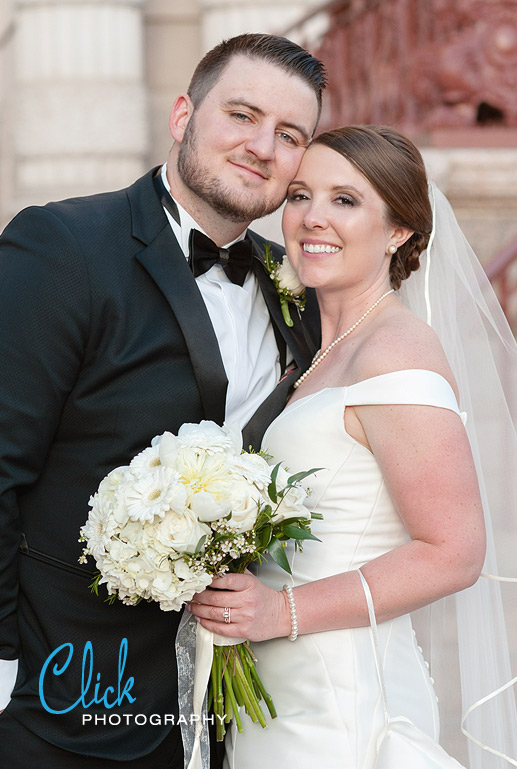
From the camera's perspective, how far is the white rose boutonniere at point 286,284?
3.12 meters

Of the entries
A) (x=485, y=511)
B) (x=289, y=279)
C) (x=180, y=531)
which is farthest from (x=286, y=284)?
(x=180, y=531)

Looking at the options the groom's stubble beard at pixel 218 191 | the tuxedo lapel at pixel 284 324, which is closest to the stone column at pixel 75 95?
the tuxedo lapel at pixel 284 324

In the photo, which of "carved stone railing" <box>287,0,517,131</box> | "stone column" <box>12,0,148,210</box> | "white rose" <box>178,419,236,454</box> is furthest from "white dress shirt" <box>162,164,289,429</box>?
"stone column" <box>12,0,148,210</box>

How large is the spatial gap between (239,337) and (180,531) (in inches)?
36.1

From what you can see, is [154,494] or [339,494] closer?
[154,494]

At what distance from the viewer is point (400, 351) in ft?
8.66

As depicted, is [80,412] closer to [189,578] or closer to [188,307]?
[188,307]

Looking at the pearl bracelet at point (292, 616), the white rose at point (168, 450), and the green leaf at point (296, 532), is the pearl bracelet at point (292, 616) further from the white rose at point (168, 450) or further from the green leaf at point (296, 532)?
the white rose at point (168, 450)

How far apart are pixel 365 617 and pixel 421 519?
0.31 meters

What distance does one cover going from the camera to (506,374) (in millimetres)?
3262

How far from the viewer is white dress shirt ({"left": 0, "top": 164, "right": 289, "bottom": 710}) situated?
2895 millimetres

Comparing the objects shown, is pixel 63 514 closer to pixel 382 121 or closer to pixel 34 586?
pixel 34 586

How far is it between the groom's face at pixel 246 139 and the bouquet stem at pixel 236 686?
1.32 m

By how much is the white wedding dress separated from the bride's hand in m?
0.23
